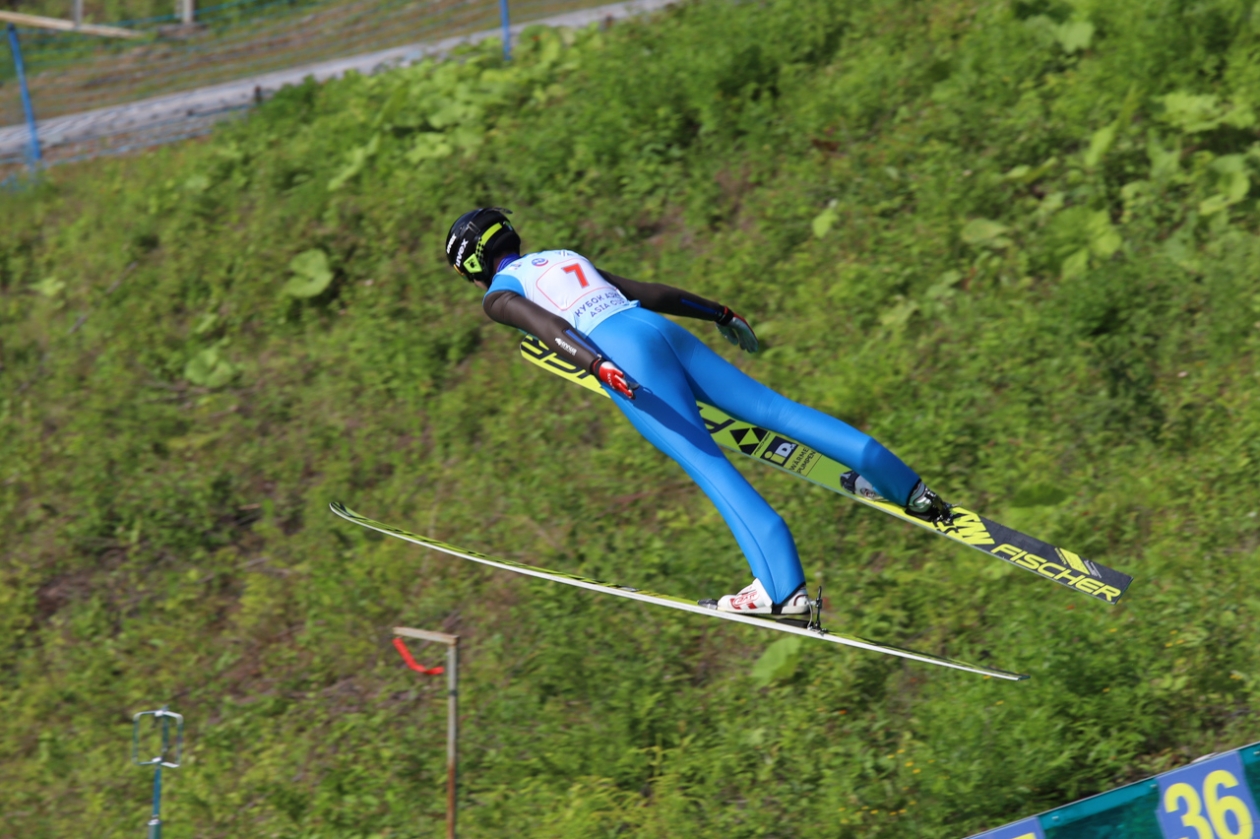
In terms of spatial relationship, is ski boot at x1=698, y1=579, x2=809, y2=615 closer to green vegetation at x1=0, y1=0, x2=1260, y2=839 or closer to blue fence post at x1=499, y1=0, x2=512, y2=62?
green vegetation at x1=0, y1=0, x2=1260, y2=839

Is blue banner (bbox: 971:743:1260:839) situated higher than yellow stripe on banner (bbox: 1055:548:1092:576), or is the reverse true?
yellow stripe on banner (bbox: 1055:548:1092:576)

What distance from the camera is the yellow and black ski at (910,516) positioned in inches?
226

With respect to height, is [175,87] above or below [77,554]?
above

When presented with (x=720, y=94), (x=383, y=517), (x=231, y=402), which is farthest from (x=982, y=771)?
(x=231, y=402)

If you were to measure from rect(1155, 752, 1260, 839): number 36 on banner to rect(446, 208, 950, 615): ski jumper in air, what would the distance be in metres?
1.63

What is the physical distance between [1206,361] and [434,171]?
7530 mm

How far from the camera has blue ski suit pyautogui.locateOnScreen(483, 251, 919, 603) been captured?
16.6 ft

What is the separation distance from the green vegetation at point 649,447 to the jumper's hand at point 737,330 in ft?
6.96

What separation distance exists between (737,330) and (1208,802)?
3.16 meters

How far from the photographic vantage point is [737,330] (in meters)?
6.15

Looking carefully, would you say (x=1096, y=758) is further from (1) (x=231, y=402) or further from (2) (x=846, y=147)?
(1) (x=231, y=402)

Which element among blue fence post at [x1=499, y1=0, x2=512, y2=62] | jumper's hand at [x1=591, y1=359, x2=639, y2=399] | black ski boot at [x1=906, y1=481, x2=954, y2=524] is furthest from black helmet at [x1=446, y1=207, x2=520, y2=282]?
blue fence post at [x1=499, y1=0, x2=512, y2=62]

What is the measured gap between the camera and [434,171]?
38.1 ft

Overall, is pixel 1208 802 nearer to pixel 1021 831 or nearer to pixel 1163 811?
pixel 1163 811
